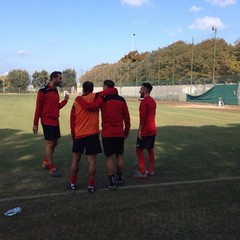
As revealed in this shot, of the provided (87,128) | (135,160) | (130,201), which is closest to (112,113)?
(87,128)

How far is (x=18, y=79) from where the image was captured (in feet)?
400

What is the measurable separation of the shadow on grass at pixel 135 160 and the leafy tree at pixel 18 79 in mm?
112779

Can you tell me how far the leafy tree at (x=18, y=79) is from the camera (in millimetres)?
122062

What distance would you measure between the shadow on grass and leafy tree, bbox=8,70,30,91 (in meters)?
113

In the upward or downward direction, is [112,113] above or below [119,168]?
above

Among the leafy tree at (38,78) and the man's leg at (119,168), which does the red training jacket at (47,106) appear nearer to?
the man's leg at (119,168)

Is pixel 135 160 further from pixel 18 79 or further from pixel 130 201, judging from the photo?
pixel 18 79

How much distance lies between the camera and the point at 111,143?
21.1 ft

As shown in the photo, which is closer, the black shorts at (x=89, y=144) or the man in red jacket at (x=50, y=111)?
the black shorts at (x=89, y=144)

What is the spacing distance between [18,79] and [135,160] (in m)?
118

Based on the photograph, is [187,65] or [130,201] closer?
[130,201]

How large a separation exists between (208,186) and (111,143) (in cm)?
178

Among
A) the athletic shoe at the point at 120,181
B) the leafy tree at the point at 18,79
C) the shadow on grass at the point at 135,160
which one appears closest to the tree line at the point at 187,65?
the shadow on grass at the point at 135,160

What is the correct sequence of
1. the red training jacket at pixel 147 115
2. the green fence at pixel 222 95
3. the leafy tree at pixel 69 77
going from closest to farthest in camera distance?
1. the red training jacket at pixel 147 115
2. the green fence at pixel 222 95
3. the leafy tree at pixel 69 77
